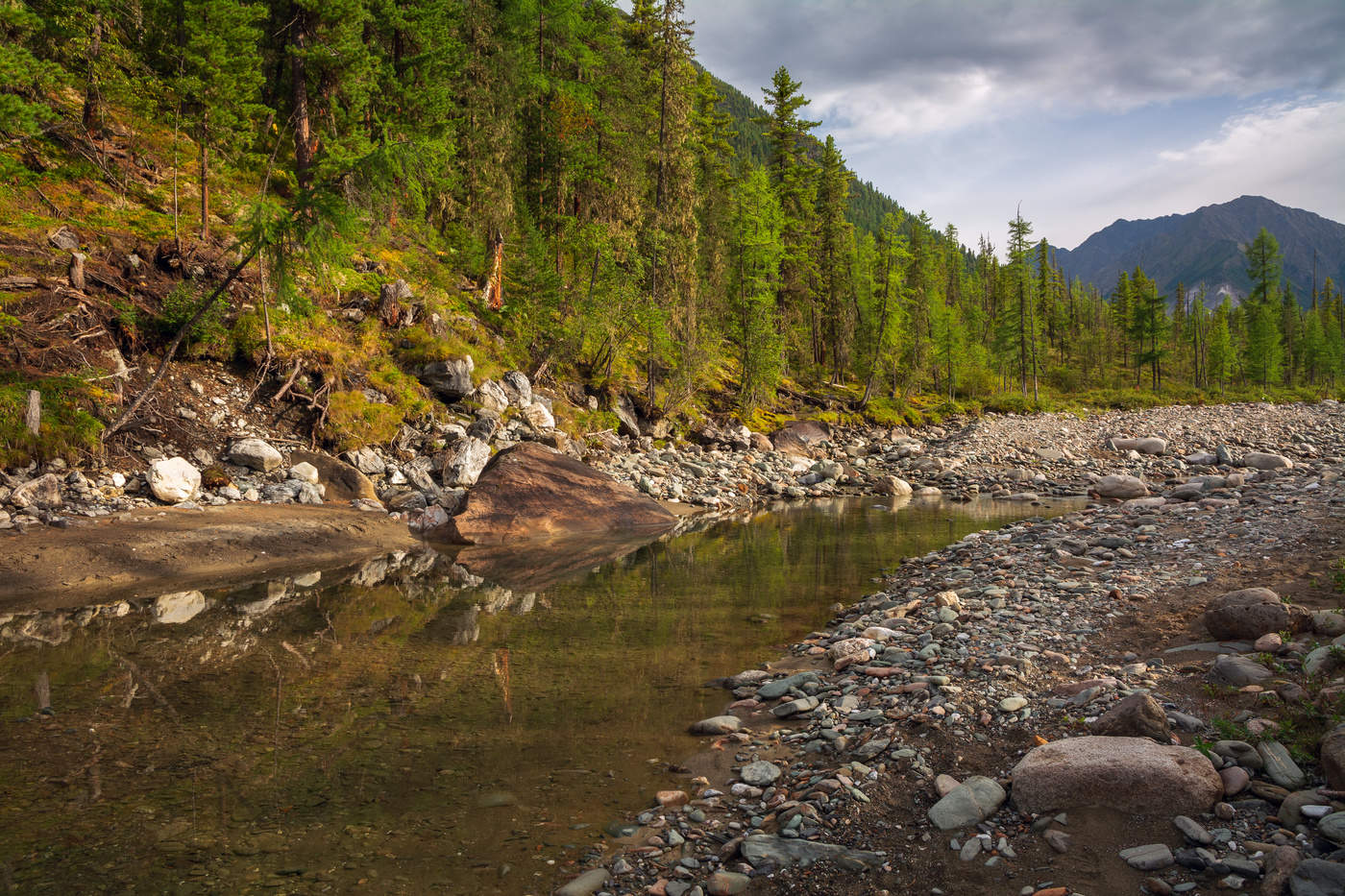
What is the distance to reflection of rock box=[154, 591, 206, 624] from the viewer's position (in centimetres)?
961

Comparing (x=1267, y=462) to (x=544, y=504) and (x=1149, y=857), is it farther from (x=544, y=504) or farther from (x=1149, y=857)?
(x=1149, y=857)

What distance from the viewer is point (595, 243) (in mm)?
27859

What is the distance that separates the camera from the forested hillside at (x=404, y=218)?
609 inches

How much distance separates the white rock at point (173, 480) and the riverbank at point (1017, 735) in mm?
13062

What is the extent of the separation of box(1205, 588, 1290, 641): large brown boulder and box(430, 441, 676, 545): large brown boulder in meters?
13.3

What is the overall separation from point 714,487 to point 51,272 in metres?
19.3

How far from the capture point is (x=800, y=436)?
35.6 m

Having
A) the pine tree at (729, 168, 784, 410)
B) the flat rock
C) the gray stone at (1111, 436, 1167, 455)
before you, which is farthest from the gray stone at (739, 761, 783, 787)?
the gray stone at (1111, 436, 1167, 455)

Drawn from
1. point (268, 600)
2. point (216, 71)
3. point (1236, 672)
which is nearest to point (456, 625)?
point (268, 600)

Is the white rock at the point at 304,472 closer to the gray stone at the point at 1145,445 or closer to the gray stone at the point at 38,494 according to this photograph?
the gray stone at the point at 38,494

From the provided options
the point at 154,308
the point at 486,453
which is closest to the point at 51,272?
the point at 154,308

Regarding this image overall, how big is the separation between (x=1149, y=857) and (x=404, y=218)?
32003 millimetres

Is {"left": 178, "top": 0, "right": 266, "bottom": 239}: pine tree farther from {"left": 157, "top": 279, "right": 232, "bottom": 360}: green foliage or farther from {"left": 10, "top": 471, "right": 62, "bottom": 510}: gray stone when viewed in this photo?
{"left": 10, "top": 471, "right": 62, "bottom": 510}: gray stone

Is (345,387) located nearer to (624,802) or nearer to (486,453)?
(486,453)
